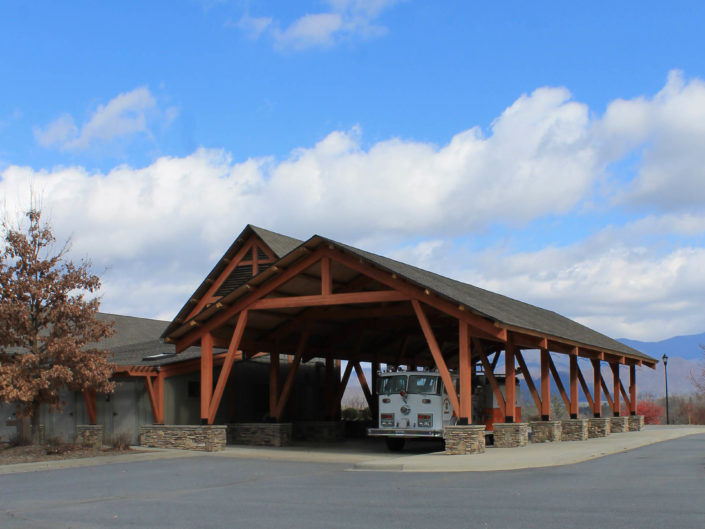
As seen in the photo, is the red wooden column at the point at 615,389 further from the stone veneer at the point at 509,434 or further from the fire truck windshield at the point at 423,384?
the fire truck windshield at the point at 423,384

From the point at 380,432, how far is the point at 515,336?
5.25 meters

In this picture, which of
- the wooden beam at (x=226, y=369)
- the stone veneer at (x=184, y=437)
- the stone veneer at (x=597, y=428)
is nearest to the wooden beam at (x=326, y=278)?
the wooden beam at (x=226, y=369)

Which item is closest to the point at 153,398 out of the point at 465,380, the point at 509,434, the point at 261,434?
the point at 261,434

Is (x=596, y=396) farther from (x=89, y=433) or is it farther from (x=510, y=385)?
(x=89, y=433)

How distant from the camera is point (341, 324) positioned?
1307 inches

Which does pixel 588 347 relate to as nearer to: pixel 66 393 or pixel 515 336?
pixel 515 336

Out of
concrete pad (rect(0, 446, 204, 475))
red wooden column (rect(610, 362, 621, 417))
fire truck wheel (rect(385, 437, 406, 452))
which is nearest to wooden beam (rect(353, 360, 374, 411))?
fire truck wheel (rect(385, 437, 406, 452))

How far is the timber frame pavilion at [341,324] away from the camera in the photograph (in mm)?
23484

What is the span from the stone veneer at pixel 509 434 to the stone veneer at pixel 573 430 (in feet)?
18.2

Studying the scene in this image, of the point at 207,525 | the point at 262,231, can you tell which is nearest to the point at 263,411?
the point at 262,231

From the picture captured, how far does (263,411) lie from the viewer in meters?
35.3

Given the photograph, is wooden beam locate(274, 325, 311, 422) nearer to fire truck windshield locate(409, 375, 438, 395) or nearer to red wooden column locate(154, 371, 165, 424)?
red wooden column locate(154, 371, 165, 424)

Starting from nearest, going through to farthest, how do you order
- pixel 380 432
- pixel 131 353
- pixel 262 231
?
pixel 380 432 → pixel 131 353 → pixel 262 231

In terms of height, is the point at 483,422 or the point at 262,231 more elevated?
the point at 262,231
